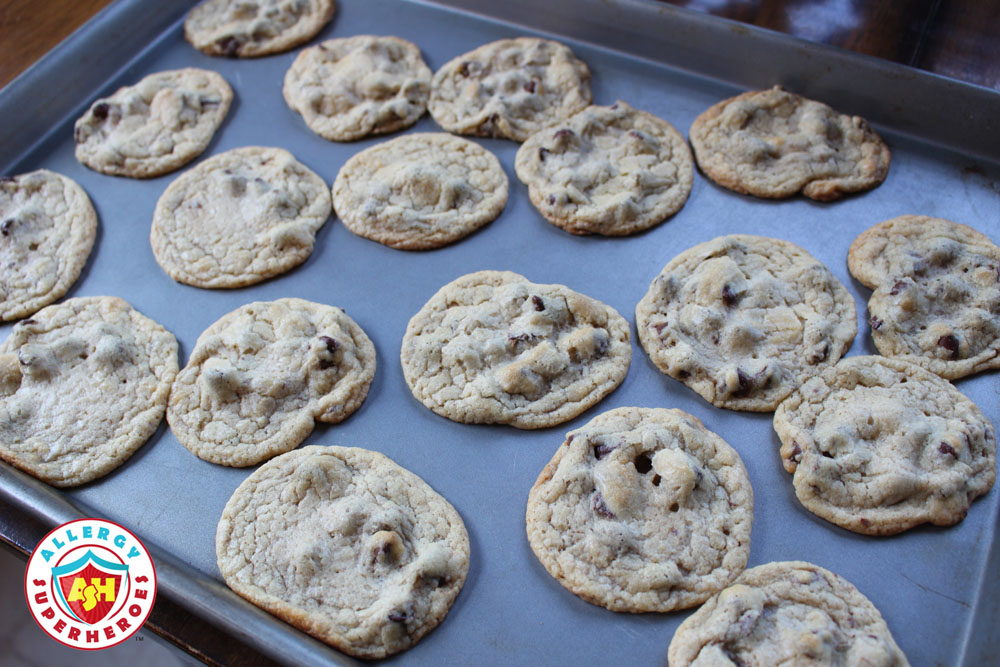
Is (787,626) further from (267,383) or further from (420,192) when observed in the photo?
(420,192)

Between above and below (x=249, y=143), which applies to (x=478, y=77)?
above

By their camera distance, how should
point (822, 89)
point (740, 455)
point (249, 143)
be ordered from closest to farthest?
point (740, 455) < point (822, 89) < point (249, 143)

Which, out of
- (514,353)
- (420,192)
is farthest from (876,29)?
(514,353)

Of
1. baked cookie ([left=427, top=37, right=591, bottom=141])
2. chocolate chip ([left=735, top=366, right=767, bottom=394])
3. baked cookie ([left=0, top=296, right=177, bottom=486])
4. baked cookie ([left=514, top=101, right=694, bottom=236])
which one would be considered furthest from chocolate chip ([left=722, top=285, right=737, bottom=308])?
baked cookie ([left=0, top=296, right=177, bottom=486])

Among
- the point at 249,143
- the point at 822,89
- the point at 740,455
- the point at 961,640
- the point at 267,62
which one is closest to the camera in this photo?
the point at 961,640

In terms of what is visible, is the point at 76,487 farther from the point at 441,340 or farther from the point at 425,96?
the point at 425,96

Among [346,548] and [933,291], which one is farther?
[933,291]

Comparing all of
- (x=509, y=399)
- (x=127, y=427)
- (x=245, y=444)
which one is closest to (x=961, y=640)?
(x=509, y=399)
